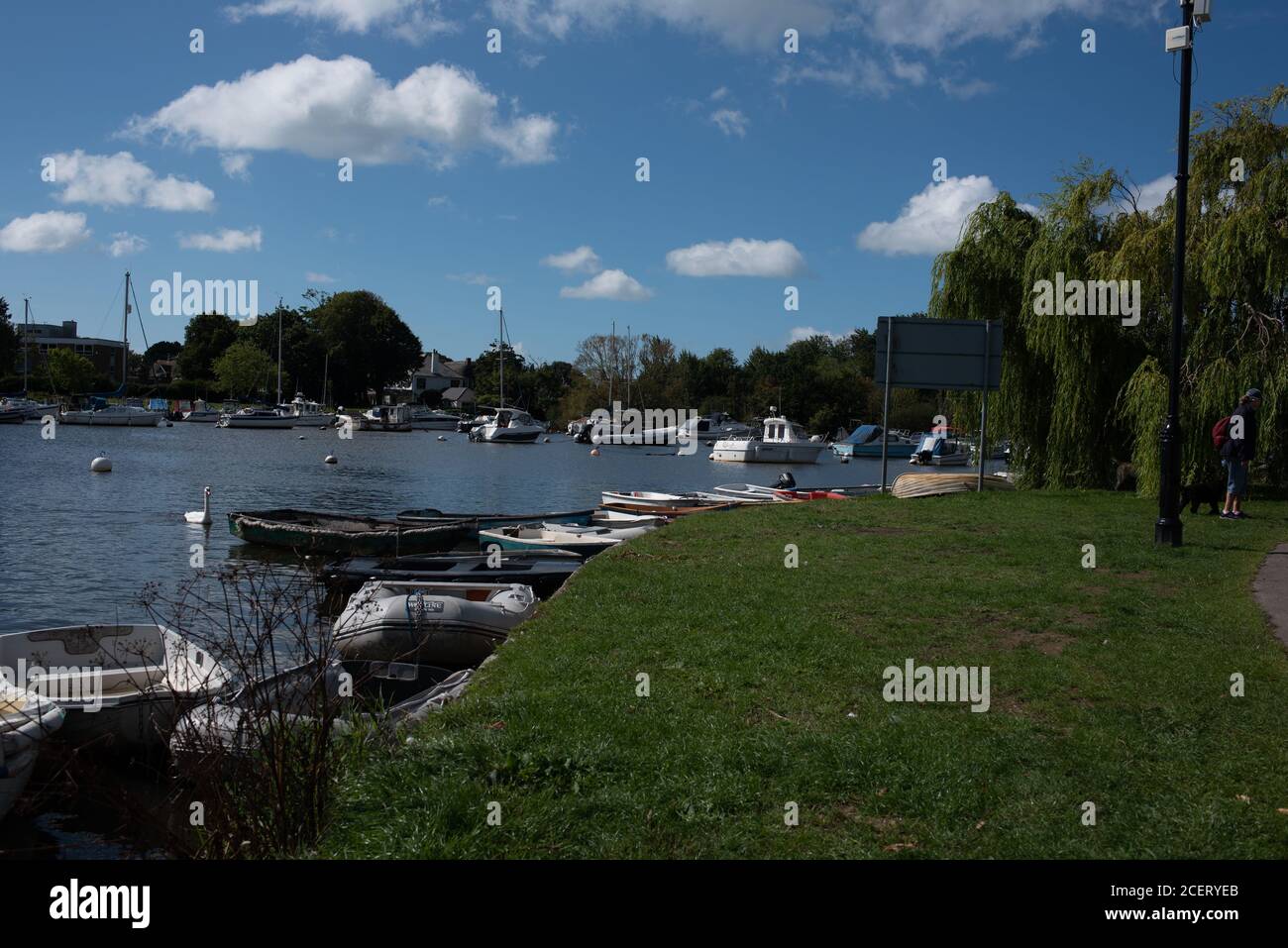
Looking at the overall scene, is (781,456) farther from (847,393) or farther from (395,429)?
(395,429)

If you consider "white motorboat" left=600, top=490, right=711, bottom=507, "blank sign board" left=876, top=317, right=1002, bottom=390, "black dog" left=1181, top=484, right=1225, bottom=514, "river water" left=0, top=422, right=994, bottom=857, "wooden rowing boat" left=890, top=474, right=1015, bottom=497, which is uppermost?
"blank sign board" left=876, top=317, right=1002, bottom=390

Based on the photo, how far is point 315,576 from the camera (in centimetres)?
684

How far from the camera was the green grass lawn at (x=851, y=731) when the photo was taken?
5.04 m

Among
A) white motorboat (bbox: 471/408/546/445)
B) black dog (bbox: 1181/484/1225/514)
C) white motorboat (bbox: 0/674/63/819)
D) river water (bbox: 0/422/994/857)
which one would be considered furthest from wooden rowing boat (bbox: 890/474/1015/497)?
white motorboat (bbox: 471/408/546/445)

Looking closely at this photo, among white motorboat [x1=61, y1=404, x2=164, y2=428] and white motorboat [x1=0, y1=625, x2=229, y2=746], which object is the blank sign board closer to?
white motorboat [x1=0, y1=625, x2=229, y2=746]

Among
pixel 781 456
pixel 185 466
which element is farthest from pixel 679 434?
pixel 185 466

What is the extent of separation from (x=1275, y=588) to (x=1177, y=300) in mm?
4364

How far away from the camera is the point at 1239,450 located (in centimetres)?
1623

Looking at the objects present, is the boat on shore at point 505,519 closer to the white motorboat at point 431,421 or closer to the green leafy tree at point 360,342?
the white motorboat at point 431,421

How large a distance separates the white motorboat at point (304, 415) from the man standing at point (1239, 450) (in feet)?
317

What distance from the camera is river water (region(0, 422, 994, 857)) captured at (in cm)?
1691

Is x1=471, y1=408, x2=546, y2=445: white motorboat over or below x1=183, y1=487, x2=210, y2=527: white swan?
over

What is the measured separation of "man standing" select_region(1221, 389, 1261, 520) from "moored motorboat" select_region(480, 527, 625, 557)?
10.2 m

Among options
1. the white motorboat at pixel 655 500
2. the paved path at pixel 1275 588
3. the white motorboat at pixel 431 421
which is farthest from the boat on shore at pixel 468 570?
the white motorboat at pixel 431 421
